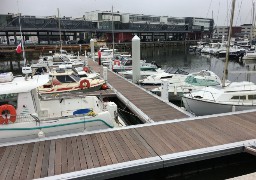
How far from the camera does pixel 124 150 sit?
7.46m

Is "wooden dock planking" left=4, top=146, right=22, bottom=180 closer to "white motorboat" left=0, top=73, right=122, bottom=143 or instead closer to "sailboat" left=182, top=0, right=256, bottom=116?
"white motorboat" left=0, top=73, right=122, bottom=143

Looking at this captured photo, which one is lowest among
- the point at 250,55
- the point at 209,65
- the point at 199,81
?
the point at 209,65

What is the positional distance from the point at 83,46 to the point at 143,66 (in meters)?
41.3

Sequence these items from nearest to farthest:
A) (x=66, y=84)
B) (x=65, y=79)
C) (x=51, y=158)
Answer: (x=51, y=158) → (x=66, y=84) → (x=65, y=79)

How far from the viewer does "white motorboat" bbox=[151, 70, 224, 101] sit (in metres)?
17.9

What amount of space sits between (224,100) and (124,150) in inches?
293

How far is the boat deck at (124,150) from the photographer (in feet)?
21.4

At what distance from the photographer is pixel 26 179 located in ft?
19.9

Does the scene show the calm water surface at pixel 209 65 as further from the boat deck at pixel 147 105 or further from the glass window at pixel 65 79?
the glass window at pixel 65 79

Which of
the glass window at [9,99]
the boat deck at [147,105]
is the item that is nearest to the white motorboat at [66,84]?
the boat deck at [147,105]

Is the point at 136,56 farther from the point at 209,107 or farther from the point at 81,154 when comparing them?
the point at 81,154

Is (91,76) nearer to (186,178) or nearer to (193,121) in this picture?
(193,121)

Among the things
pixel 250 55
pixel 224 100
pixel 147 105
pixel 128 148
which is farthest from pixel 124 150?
pixel 250 55

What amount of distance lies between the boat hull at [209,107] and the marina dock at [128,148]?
231 centimetres
